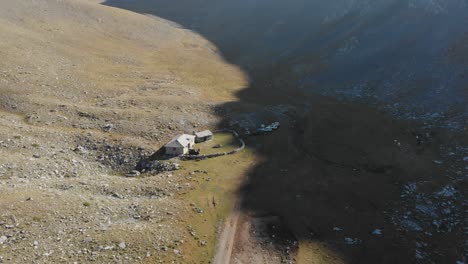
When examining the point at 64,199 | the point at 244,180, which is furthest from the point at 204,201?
the point at 64,199

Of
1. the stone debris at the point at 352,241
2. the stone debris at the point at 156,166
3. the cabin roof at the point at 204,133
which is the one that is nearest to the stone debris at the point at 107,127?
the stone debris at the point at 156,166

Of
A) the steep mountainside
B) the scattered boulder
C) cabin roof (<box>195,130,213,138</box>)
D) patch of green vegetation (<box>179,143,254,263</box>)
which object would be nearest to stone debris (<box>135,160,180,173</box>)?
the scattered boulder

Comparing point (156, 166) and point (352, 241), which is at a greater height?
point (352, 241)

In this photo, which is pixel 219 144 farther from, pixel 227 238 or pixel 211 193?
pixel 227 238

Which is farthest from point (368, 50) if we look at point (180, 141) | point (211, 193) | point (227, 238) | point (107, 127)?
point (227, 238)

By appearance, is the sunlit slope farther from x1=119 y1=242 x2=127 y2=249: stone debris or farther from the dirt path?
x1=119 y1=242 x2=127 y2=249: stone debris

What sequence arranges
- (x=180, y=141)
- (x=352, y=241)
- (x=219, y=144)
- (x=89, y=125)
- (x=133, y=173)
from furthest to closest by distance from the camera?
(x=219, y=144), (x=89, y=125), (x=180, y=141), (x=133, y=173), (x=352, y=241)

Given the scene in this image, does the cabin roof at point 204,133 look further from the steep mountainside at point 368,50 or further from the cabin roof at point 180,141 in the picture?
the steep mountainside at point 368,50

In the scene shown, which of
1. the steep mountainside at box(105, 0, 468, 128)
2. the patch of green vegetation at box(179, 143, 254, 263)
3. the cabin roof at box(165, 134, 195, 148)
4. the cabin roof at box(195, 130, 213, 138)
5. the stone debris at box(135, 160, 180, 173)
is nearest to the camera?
the patch of green vegetation at box(179, 143, 254, 263)
